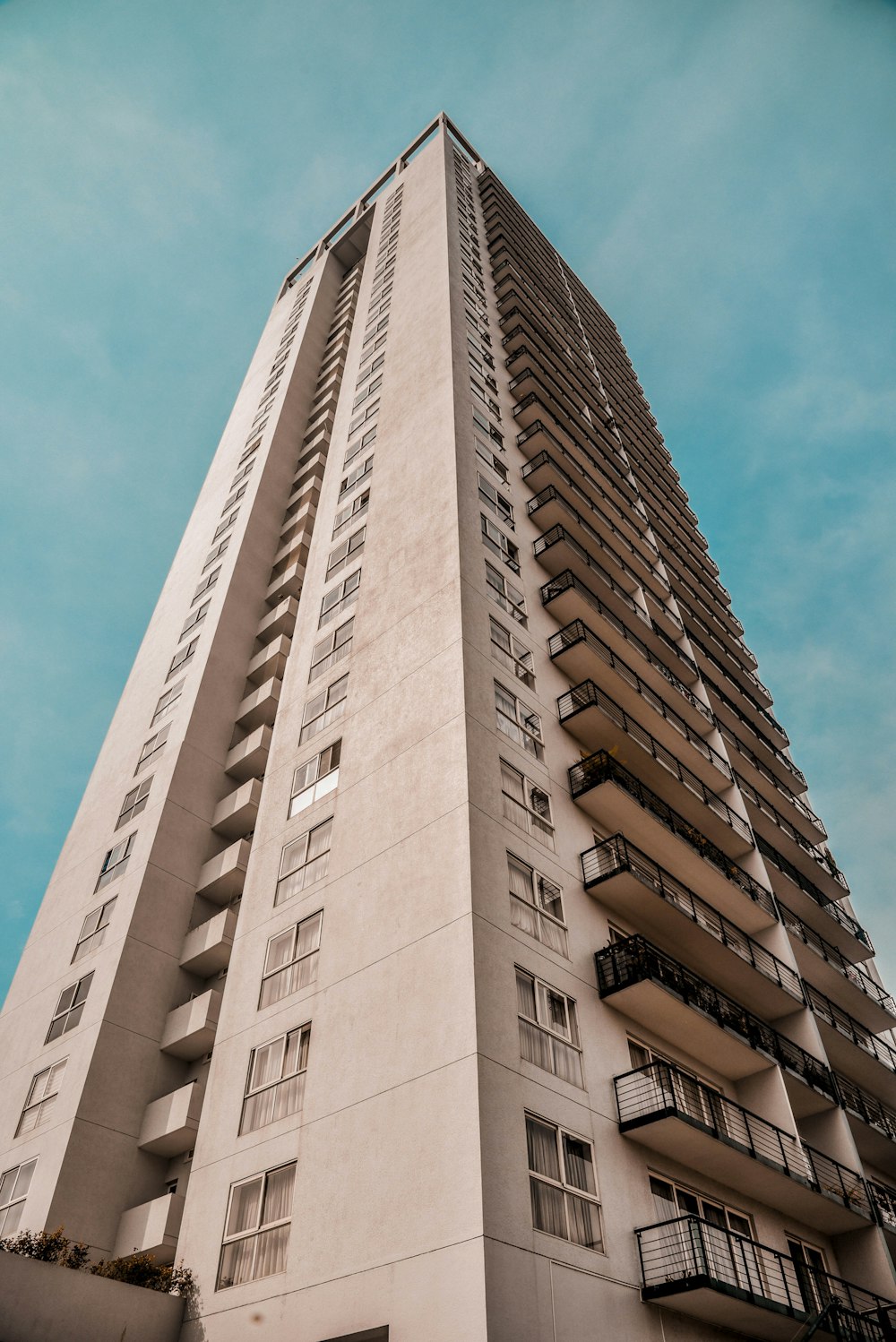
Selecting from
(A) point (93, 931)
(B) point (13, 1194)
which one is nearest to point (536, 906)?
(B) point (13, 1194)

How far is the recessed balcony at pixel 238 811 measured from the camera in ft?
109

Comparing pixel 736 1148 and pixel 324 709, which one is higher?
pixel 324 709

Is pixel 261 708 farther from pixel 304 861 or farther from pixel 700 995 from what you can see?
pixel 700 995

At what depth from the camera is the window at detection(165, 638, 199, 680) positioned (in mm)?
40116

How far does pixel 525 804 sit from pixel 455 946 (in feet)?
18.0

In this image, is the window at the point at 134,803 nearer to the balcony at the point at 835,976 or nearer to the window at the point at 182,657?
the window at the point at 182,657

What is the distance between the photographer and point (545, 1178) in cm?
1673

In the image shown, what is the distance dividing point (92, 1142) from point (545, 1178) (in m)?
14.0

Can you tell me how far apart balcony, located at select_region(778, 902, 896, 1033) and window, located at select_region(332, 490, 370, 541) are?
20221 millimetres

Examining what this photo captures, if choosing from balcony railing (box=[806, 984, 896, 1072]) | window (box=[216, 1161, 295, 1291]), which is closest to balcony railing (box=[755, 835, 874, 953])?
balcony railing (box=[806, 984, 896, 1072])

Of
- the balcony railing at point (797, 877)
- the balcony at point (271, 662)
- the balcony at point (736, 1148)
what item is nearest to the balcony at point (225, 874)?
the balcony at point (271, 662)

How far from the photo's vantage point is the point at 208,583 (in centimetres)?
4400

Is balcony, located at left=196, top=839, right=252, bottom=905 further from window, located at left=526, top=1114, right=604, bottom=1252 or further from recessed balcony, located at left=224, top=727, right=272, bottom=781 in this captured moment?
window, located at left=526, top=1114, right=604, bottom=1252

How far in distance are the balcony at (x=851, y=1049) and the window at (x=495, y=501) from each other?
17.8 meters
